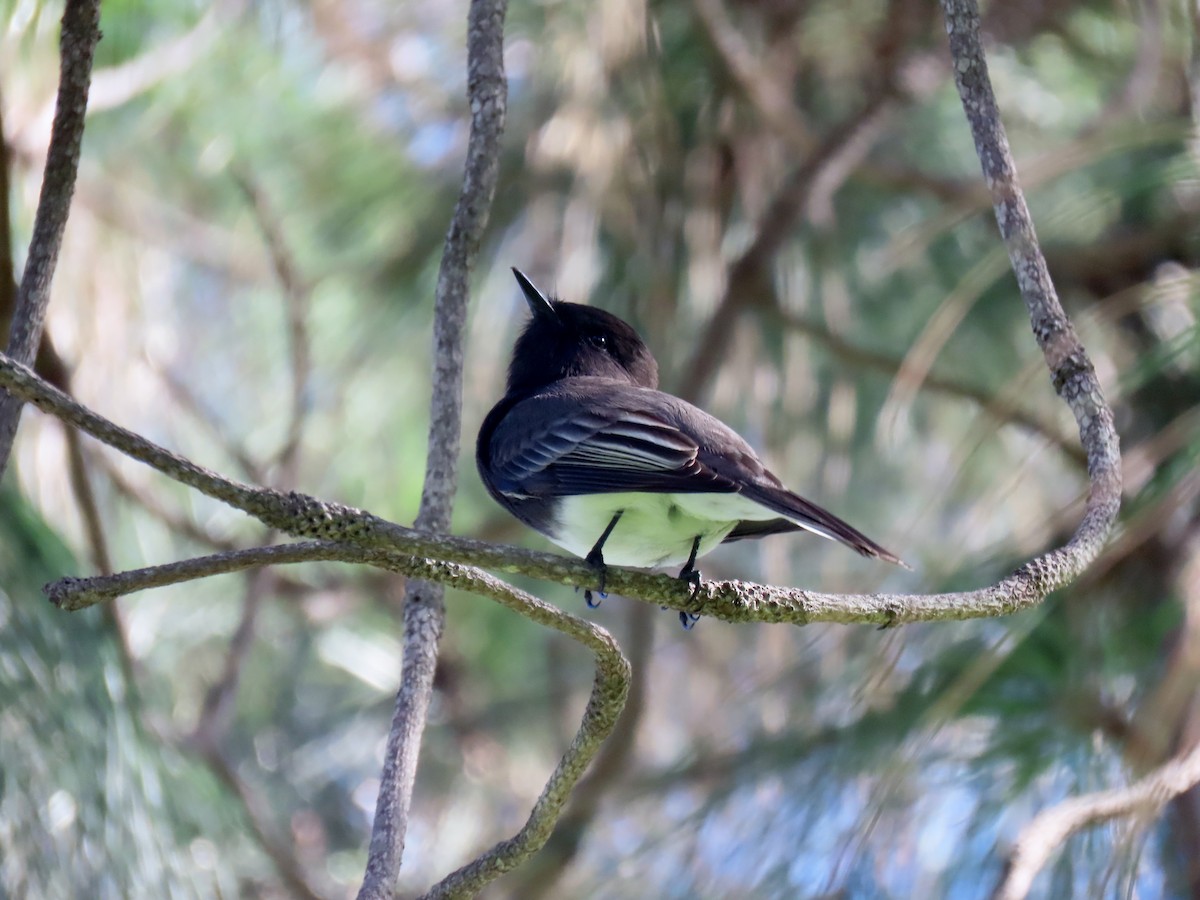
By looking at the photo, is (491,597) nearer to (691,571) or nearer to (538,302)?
(691,571)

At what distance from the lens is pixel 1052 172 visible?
1.58 metres

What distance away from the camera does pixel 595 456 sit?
67.1 inches

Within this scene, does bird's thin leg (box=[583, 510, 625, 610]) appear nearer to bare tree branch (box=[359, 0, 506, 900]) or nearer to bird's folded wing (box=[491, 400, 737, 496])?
bird's folded wing (box=[491, 400, 737, 496])

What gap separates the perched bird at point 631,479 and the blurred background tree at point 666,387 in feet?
0.59

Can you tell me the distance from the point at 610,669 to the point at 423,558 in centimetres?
21

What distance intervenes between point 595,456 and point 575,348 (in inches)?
22.5

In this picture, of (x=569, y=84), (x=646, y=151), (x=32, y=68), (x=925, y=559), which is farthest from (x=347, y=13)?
(x=925, y=559)

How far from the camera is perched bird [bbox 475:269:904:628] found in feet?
5.02

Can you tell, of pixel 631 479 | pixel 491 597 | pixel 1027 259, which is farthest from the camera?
pixel 631 479

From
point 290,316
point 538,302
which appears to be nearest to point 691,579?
point 538,302

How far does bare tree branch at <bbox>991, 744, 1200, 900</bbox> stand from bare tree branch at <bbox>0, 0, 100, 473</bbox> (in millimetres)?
996

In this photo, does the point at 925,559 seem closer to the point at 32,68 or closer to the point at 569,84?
the point at 569,84

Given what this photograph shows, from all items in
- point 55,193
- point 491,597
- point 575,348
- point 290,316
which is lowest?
point 491,597

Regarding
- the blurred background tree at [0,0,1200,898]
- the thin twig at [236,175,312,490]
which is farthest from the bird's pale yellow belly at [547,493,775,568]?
the thin twig at [236,175,312,490]
